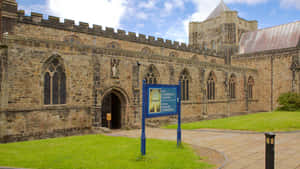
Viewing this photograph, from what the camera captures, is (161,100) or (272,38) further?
(272,38)

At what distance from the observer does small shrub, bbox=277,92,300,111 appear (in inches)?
1049

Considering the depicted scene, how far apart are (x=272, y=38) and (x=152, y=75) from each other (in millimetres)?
24455

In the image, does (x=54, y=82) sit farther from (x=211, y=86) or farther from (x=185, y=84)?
(x=211, y=86)

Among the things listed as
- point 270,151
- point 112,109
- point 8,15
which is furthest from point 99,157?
point 8,15

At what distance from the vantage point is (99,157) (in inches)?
312

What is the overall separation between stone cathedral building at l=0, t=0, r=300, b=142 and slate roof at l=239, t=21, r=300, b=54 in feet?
0.47

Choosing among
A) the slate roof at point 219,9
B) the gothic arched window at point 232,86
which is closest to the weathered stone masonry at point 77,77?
the gothic arched window at point 232,86

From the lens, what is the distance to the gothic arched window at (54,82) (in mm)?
13953

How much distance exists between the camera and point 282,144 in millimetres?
10602

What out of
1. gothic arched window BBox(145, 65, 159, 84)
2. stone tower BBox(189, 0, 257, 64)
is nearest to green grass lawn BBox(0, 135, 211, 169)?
gothic arched window BBox(145, 65, 159, 84)

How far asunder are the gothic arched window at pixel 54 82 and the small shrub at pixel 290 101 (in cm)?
2529

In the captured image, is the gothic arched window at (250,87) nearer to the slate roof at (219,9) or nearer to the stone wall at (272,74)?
the stone wall at (272,74)

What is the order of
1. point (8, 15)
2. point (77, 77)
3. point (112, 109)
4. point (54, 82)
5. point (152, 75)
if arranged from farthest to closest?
1. point (112, 109)
2. point (152, 75)
3. point (8, 15)
4. point (77, 77)
5. point (54, 82)

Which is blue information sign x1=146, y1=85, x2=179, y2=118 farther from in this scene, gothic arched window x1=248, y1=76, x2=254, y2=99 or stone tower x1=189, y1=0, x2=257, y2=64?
stone tower x1=189, y1=0, x2=257, y2=64
